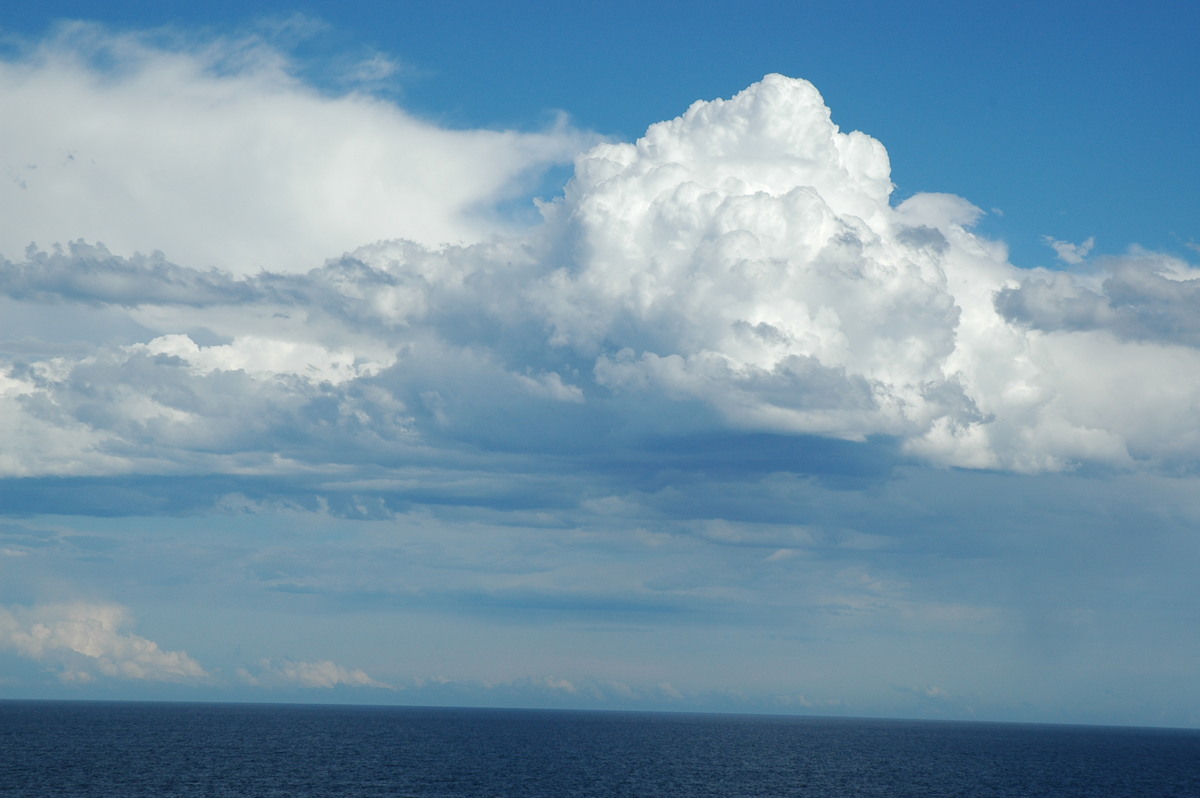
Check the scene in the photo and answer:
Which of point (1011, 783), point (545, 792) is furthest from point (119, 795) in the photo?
point (1011, 783)

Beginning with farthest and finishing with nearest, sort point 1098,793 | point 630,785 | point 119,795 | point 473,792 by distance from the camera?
point 1098,793 → point 630,785 → point 473,792 → point 119,795

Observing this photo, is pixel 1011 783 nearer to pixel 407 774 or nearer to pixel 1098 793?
pixel 1098 793

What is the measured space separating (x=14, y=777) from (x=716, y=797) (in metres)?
98.4

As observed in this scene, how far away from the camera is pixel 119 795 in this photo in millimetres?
128000

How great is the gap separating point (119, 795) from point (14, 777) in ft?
109

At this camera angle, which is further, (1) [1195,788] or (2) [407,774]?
(1) [1195,788]

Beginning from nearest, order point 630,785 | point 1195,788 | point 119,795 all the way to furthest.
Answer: point 119,795
point 630,785
point 1195,788

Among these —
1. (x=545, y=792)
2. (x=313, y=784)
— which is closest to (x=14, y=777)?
(x=313, y=784)

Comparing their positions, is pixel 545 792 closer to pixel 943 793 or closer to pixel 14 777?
pixel 943 793

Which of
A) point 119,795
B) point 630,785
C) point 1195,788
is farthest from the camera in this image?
point 1195,788

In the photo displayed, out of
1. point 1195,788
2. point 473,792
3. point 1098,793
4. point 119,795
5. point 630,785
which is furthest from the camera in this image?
point 1195,788

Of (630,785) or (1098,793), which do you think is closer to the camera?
(630,785)

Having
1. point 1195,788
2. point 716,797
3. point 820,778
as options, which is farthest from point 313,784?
point 1195,788

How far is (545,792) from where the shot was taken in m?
147
